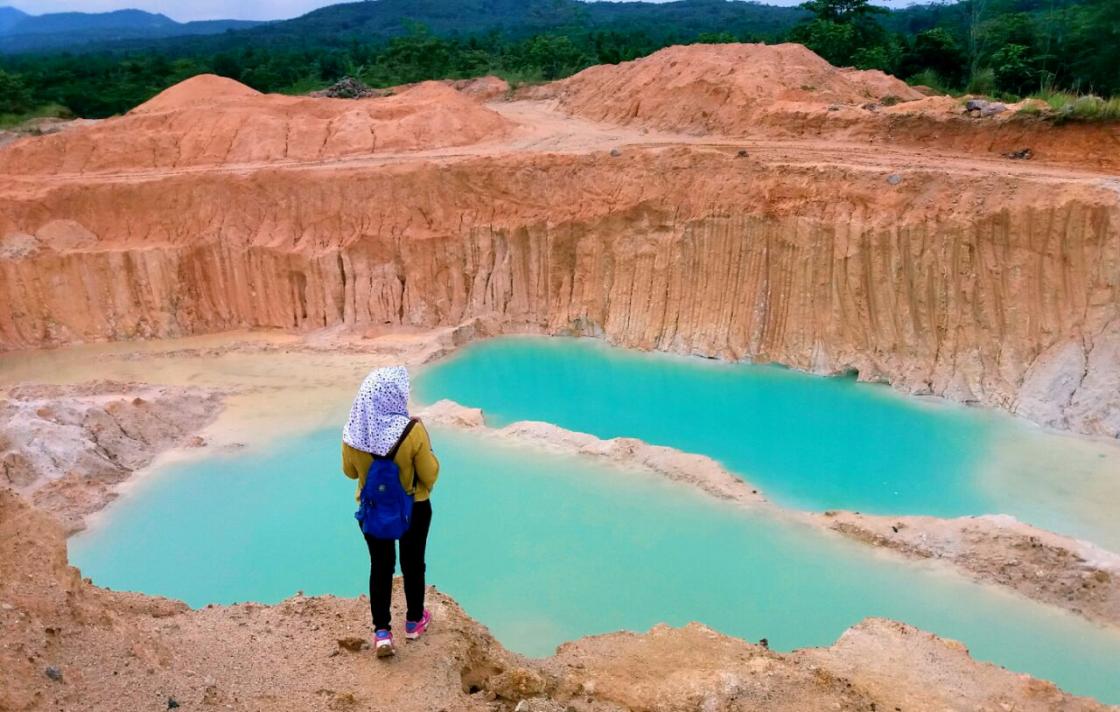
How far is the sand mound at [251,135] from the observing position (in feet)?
63.3

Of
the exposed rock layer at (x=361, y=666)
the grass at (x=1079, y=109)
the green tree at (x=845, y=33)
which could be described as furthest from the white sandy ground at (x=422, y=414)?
the green tree at (x=845, y=33)

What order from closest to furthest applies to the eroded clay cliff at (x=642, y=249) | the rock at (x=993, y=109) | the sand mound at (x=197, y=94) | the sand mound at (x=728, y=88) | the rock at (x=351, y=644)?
the rock at (x=351, y=644), the eroded clay cliff at (x=642, y=249), the rock at (x=993, y=109), the sand mound at (x=728, y=88), the sand mound at (x=197, y=94)

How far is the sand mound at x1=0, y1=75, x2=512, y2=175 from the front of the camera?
760 inches

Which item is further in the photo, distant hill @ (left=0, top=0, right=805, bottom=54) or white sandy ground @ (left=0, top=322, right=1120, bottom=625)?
distant hill @ (left=0, top=0, right=805, bottom=54)

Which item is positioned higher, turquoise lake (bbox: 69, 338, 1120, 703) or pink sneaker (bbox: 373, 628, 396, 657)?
pink sneaker (bbox: 373, 628, 396, 657)

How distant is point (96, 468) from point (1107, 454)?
13560 millimetres

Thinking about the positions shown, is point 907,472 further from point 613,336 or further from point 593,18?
point 593,18

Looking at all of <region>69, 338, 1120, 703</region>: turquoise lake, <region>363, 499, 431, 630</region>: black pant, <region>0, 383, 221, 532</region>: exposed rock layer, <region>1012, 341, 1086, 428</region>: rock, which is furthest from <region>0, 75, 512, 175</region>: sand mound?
<region>363, 499, 431, 630</region>: black pant

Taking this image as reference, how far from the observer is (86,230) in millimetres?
17641

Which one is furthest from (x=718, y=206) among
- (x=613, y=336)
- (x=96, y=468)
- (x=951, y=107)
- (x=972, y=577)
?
(x=96, y=468)

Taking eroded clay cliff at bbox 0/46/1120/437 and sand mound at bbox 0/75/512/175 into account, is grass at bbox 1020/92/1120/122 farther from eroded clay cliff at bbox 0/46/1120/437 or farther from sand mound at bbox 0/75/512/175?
sand mound at bbox 0/75/512/175

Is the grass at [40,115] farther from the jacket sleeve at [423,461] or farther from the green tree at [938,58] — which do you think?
the jacket sleeve at [423,461]

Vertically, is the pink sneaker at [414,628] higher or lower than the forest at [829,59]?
lower

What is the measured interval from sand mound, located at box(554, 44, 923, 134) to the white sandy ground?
24.6ft
